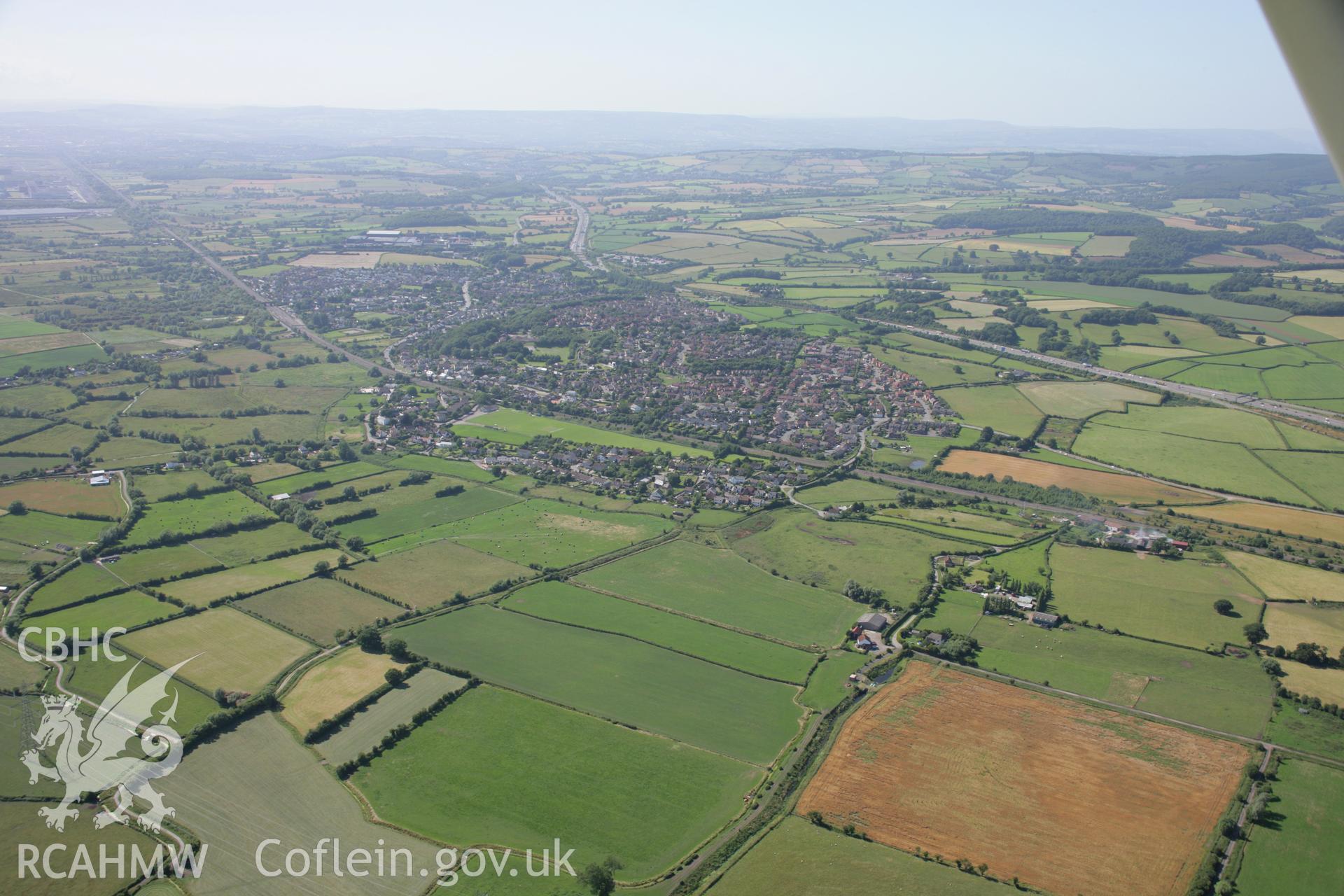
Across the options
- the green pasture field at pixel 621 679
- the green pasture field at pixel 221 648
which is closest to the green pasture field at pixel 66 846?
the green pasture field at pixel 221 648

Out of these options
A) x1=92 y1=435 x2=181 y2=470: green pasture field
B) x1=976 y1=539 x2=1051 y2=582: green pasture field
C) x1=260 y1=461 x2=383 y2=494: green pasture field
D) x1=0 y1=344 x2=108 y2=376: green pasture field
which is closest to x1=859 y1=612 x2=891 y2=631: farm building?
x1=976 y1=539 x2=1051 y2=582: green pasture field

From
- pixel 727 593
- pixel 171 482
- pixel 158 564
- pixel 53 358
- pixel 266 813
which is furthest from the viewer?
pixel 53 358

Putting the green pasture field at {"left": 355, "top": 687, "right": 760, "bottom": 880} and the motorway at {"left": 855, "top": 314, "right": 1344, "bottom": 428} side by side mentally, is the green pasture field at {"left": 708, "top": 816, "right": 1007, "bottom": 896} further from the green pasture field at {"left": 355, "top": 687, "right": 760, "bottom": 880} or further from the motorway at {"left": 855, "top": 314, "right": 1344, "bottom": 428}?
the motorway at {"left": 855, "top": 314, "right": 1344, "bottom": 428}

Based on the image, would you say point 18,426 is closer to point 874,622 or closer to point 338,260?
point 874,622

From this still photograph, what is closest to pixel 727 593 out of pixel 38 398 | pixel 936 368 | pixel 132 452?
pixel 132 452

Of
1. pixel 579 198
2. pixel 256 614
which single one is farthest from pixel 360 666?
pixel 579 198

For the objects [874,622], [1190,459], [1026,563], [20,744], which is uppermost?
[1190,459]

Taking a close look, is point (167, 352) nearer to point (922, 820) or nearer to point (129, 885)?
point (129, 885)
